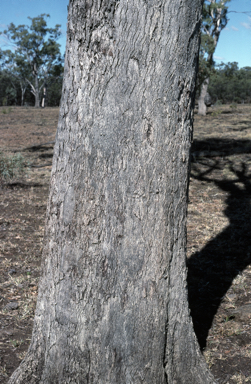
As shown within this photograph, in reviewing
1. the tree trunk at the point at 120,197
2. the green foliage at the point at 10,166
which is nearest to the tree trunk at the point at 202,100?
the green foliage at the point at 10,166

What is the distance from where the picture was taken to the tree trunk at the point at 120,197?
173 centimetres

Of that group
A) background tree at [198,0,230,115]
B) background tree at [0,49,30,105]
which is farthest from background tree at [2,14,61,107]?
background tree at [198,0,230,115]

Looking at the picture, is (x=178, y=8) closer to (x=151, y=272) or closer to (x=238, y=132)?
(x=151, y=272)

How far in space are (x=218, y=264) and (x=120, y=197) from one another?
278cm

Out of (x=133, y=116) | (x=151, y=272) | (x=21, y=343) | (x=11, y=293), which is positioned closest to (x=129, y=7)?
(x=133, y=116)

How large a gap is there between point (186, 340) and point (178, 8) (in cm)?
177

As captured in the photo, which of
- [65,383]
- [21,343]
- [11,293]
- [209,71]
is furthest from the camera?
[209,71]

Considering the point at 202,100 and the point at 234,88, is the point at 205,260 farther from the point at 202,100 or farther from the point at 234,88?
the point at 234,88

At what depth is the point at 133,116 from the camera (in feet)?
5.73

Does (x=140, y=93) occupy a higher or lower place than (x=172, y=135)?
higher

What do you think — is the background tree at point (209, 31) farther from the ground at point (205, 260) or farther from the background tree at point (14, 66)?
the background tree at point (14, 66)

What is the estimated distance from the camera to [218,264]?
13.8 ft

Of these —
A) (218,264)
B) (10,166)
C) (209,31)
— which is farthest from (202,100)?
(218,264)

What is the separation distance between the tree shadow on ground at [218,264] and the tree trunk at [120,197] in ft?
3.66
